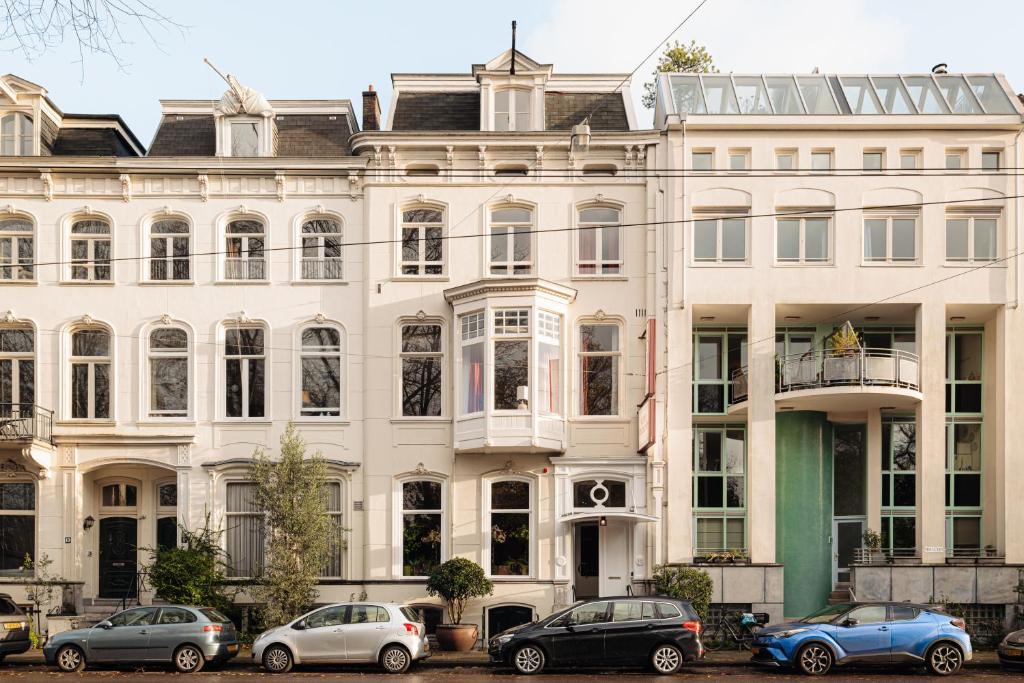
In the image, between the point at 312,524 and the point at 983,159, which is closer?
the point at 312,524

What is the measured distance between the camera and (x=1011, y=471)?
3003 centimetres

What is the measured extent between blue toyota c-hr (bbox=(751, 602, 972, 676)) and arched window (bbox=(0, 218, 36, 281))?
19922mm

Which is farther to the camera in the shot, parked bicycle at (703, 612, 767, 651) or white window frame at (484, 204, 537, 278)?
white window frame at (484, 204, 537, 278)

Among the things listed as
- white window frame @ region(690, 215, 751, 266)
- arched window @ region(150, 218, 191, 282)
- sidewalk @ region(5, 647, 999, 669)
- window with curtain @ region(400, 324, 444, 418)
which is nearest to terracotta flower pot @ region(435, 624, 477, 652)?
sidewalk @ region(5, 647, 999, 669)

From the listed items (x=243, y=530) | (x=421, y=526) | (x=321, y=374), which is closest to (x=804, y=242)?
(x=421, y=526)

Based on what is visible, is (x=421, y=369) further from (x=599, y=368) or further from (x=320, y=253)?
(x=599, y=368)

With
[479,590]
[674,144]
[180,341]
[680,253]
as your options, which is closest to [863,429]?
[680,253]

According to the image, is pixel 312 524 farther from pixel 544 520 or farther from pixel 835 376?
pixel 835 376

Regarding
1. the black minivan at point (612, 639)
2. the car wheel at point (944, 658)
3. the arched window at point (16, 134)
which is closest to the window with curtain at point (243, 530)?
the black minivan at point (612, 639)

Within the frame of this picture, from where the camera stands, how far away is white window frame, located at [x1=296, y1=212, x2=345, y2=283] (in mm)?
31672

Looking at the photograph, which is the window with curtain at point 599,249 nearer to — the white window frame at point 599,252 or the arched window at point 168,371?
the white window frame at point 599,252

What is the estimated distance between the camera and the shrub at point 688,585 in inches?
1128

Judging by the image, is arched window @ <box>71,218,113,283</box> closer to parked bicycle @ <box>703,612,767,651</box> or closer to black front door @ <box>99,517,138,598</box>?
black front door @ <box>99,517,138,598</box>

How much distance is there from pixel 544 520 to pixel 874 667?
8856 millimetres
